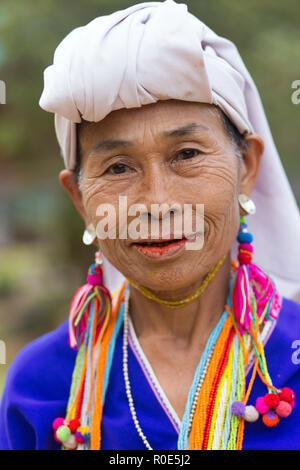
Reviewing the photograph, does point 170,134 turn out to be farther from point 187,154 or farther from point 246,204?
point 246,204

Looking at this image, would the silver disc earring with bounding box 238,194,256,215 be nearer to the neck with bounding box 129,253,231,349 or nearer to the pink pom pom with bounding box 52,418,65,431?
the neck with bounding box 129,253,231,349

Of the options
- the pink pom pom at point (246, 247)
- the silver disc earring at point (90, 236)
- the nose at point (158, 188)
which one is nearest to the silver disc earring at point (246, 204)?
the pink pom pom at point (246, 247)

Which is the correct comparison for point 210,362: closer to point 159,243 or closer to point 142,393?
point 142,393

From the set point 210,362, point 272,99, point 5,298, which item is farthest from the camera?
point 5,298

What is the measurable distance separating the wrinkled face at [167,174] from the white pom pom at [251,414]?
0.50 m

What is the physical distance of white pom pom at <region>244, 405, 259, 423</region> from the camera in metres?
1.98

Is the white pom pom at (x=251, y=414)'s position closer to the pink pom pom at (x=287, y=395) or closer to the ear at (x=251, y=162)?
the pink pom pom at (x=287, y=395)

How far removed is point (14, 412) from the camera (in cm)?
235

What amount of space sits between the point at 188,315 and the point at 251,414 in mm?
473

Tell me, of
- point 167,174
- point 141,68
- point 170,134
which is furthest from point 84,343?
point 141,68

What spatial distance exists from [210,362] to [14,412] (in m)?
0.87

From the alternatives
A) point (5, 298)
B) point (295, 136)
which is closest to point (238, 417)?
point (295, 136)

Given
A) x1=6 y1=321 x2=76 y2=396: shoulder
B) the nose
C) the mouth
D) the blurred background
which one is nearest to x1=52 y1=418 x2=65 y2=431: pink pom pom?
x1=6 y1=321 x2=76 y2=396: shoulder

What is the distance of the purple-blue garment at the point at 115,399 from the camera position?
202cm
